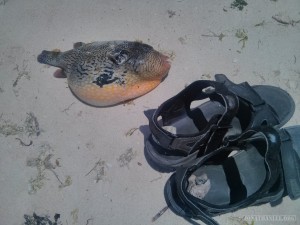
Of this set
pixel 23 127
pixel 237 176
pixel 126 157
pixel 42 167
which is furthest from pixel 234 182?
pixel 23 127

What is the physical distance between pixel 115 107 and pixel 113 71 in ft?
1.95

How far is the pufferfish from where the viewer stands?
357 centimetres

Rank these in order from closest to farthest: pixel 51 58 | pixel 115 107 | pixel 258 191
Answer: pixel 258 191
pixel 115 107
pixel 51 58

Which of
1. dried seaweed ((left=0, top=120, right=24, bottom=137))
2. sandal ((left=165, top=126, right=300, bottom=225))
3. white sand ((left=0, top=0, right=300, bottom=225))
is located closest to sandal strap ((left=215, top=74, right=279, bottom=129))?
sandal ((left=165, top=126, right=300, bottom=225))

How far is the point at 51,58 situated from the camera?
4.32 meters

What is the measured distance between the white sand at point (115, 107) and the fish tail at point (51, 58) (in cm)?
13

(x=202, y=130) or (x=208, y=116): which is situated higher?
(x=202, y=130)

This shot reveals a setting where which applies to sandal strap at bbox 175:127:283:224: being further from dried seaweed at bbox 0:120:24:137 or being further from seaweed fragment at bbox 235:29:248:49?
dried seaweed at bbox 0:120:24:137

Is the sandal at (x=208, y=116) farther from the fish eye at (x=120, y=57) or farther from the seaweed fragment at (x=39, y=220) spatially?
the seaweed fragment at (x=39, y=220)

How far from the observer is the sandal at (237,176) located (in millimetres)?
2641

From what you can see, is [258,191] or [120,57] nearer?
[258,191]

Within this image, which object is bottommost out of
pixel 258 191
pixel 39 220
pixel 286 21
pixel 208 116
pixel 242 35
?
pixel 39 220

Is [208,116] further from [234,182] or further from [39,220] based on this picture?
[39,220]

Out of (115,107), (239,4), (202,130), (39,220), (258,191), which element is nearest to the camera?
(258,191)
